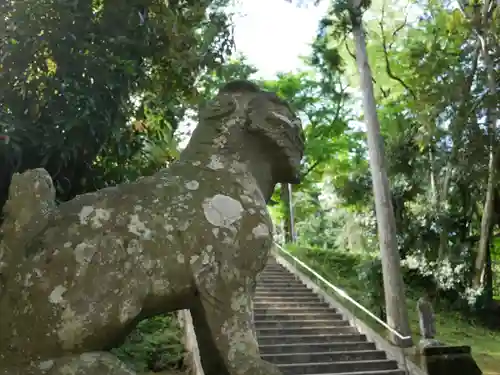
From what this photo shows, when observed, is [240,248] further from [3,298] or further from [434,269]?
[434,269]

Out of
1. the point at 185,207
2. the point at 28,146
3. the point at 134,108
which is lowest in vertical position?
the point at 185,207

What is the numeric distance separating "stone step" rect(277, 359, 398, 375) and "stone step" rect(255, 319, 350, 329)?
1635 millimetres

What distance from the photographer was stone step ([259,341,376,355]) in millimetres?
8688

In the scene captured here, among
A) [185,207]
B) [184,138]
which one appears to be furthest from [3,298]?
[184,138]

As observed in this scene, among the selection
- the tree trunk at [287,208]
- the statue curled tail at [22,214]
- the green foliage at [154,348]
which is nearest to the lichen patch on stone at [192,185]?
the statue curled tail at [22,214]

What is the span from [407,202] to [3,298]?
1381 centimetres

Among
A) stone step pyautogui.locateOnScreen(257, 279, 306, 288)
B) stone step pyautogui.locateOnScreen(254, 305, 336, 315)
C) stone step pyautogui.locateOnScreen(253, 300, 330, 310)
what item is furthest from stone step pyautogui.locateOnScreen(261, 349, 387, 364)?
stone step pyautogui.locateOnScreen(257, 279, 306, 288)

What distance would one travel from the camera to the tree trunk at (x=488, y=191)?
41.4 feet

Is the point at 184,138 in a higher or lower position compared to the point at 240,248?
higher

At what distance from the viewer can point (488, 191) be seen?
13242mm

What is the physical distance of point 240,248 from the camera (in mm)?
2275

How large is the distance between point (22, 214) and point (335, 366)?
282 inches

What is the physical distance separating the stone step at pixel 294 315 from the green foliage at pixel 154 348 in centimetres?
173

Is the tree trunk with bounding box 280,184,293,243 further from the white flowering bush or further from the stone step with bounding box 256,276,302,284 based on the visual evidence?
the stone step with bounding box 256,276,302,284
